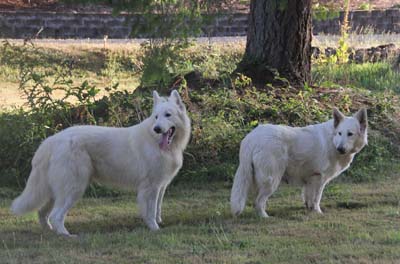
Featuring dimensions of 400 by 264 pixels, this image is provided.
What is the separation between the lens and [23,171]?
10.3 m

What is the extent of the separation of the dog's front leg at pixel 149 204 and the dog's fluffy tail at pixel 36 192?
1014 mm

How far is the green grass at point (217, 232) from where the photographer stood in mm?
6688

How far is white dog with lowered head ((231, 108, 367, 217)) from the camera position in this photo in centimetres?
847

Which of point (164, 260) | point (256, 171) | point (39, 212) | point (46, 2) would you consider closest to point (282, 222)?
point (256, 171)

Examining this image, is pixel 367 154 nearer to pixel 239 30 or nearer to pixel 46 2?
pixel 239 30

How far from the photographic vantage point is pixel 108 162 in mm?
8172

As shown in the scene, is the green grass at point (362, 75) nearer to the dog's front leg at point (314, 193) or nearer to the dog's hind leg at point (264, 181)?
the dog's front leg at point (314, 193)

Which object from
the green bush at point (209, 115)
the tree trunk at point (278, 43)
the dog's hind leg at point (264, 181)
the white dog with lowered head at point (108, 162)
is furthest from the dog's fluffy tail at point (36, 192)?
the tree trunk at point (278, 43)

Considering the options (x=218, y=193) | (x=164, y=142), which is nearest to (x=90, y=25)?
(x=218, y=193)

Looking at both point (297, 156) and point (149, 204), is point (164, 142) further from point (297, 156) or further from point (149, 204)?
point (297, 156)

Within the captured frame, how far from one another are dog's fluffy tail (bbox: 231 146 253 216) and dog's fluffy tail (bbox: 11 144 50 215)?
2070mm

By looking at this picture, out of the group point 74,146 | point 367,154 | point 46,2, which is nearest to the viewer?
point 74,146

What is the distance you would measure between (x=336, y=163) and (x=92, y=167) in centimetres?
289

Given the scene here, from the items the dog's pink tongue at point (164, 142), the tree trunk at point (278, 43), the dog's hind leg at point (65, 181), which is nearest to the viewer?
the dog's hind leg at point (65, 181)
